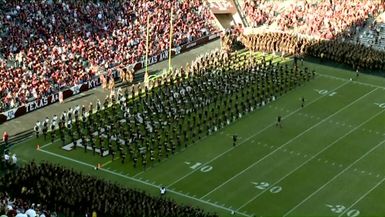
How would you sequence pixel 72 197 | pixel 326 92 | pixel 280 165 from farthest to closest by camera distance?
pixel 326 92 → pixel 280 165 → pixel 72 197

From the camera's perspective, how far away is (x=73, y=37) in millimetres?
48938

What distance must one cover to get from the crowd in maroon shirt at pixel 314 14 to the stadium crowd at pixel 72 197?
87.4ft

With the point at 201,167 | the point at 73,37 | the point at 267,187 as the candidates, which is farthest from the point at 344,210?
the point at 73,37

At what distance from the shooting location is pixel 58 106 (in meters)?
41.9

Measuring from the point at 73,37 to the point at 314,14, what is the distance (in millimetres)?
18314

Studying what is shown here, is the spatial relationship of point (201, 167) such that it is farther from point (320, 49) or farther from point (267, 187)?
point (320, 49)

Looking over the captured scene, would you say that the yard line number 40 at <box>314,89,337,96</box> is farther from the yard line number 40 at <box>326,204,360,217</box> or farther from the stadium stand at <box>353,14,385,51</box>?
the yard line number 40 at <box>326,204,360,217</box>

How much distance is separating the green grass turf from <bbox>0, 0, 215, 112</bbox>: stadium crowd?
7.11 m

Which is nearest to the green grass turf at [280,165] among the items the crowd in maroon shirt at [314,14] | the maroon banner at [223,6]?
the crowd in maroon shirt at [314,14]

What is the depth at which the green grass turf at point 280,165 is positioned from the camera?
3153 cm

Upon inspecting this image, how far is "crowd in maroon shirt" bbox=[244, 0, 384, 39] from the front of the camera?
5509cm

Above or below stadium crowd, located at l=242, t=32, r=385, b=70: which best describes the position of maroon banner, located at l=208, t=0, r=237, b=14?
above

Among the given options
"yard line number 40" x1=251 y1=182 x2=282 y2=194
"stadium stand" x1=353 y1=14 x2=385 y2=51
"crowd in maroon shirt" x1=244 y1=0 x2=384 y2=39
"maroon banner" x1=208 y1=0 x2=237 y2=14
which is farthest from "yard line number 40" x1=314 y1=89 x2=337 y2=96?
"maroon banner" x1=208 y1=0 x2=237 y2=14

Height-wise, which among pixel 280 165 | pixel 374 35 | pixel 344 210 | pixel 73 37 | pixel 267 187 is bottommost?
pixel 344 210
